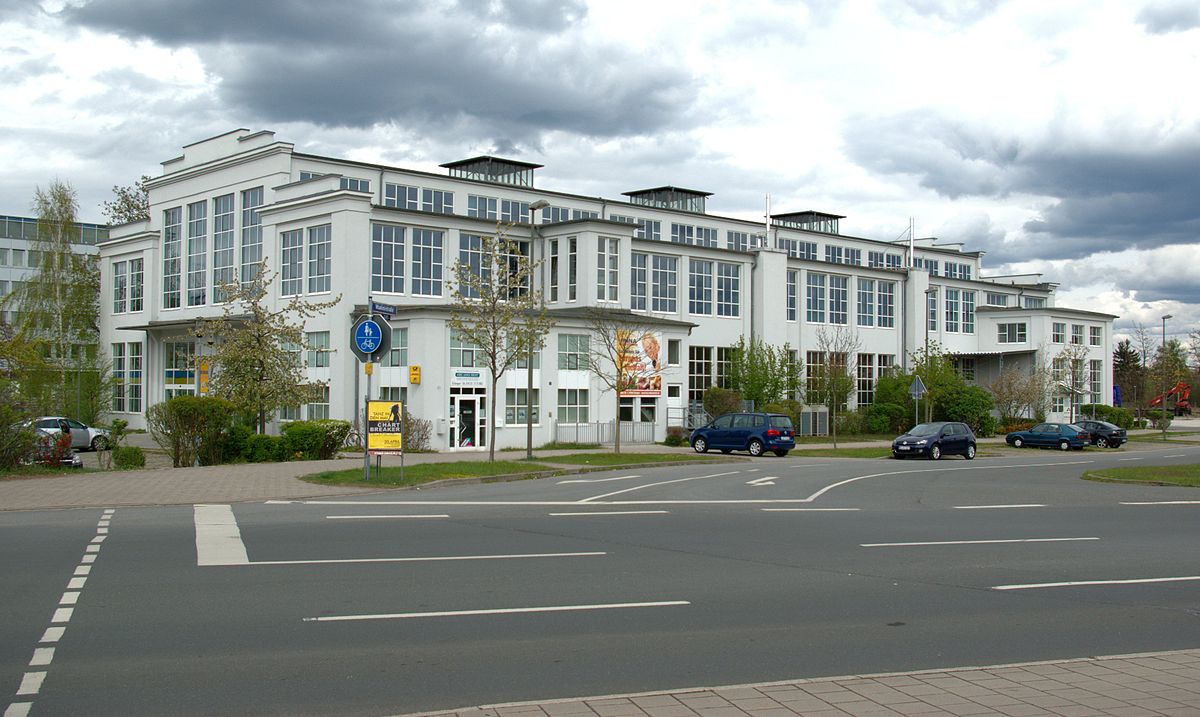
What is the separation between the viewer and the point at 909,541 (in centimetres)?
1487

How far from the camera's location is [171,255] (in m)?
55.0

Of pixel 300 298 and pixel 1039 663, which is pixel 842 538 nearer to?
pixel 1039 663

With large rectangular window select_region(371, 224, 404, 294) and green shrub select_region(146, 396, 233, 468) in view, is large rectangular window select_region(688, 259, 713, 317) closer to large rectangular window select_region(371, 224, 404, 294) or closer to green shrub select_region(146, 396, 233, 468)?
large rectangular window select_region(371, 224, 404, 294)

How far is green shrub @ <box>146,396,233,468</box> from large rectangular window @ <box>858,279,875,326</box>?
1884 inches

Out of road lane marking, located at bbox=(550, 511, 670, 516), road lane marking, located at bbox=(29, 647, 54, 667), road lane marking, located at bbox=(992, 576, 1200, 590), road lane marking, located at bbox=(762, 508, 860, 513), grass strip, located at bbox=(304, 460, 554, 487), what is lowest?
road lane marking, located at bbox=(762, 508, 860, 513)

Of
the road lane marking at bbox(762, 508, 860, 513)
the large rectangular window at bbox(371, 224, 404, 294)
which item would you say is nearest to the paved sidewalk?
the road lane marking at bbox(762, 508, 860, 513)

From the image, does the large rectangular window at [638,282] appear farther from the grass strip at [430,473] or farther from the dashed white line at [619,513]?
the dashed white line at [619,513]

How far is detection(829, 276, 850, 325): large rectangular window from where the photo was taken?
A: 6612 centimetres

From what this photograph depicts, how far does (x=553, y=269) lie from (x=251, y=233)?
568 inches

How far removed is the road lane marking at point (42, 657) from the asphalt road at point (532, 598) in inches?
2.0

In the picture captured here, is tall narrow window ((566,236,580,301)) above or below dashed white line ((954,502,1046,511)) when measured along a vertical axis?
above

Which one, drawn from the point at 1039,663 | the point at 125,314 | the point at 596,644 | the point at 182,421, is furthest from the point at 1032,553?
the point at 125,314

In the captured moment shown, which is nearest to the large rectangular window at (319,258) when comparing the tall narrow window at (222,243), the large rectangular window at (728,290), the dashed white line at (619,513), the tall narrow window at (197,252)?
the tall narrow window at (222,243)

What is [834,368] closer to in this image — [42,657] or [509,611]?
[509,611]
